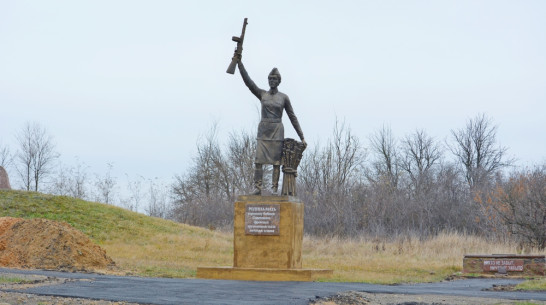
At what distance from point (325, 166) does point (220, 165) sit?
35.0 feet

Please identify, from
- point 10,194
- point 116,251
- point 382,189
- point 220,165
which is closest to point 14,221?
point 116,251

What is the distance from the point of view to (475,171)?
53250 mm

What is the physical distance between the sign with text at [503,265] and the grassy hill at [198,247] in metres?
1.15

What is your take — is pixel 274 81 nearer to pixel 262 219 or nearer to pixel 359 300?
pixel 262 219

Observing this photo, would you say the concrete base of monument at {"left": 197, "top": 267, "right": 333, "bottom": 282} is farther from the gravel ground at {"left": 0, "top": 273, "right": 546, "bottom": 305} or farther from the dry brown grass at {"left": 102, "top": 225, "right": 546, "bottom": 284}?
the gravel ground at {"left": 0, "top": 273, "right": 546, "bottom": 305}

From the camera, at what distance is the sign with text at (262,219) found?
1506 cm

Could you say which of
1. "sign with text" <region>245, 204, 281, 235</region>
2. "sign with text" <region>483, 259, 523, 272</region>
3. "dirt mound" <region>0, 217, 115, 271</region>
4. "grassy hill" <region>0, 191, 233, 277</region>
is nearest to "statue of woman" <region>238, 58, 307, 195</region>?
"sign with text" <region>245, 204, 281, 235</region>

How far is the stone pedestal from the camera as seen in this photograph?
15.0m

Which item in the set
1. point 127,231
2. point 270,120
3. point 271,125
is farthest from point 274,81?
point 127,231

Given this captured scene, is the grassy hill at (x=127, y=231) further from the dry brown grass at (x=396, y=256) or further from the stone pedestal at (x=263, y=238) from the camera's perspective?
the stone pedestal at (x=263, y=238)

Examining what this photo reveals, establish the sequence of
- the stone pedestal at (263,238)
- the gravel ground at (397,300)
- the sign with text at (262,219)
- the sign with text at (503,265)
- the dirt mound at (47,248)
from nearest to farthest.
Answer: the gravel ground at (397,300)
the stone pedestal at (263,238)
the sign with text at (262,219)
the dirt mound at (47,248)
the sign with text at (503,265)

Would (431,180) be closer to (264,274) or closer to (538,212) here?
(538,212)

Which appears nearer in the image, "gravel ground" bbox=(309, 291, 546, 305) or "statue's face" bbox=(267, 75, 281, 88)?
"gravel ground" bbox=(309, 291, 546, 305)

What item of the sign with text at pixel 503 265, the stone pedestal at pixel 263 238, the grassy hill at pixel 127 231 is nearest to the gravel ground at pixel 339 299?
the stone pedestal at pixel 263 238
